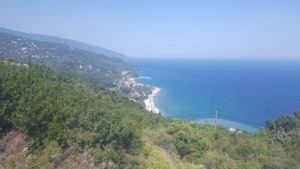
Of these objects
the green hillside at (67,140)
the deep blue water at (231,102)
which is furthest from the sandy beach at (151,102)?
the green hillside at (67,140)

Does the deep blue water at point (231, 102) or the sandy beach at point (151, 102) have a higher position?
the deep blue water at point (231, 102)

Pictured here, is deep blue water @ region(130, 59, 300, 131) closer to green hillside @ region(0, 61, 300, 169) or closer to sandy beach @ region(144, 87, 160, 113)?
sandy beach @ region(144, 87, 160, 113)

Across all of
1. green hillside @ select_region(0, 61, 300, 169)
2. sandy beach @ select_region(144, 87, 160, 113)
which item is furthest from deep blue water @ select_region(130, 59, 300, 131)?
green hillside @ select_region(0, 61, 300, 169)

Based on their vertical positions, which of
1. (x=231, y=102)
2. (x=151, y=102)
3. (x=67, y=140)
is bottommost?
(x=151, y=102)

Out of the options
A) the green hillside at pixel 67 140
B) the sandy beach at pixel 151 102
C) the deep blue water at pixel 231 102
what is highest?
the green hillside at pixel 67 140

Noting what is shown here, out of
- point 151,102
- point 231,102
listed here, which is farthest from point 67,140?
point 231,102

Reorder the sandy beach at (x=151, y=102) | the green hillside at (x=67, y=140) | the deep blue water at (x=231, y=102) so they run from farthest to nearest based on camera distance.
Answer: the sandy beach at (x=151, y=102) < the deep blue water at (x=231, y=102) < the green hillside at (x=67, y=140)

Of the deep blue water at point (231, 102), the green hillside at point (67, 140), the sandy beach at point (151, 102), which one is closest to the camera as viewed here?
the green hillside at point (67, 140)

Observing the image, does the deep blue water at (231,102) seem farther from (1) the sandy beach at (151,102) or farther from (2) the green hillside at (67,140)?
A: (2) the green hillside at (67,140)

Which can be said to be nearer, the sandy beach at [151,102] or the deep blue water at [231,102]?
the deep blue water at [231,102]

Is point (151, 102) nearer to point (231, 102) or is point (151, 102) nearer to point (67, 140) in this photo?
point (231, 102)

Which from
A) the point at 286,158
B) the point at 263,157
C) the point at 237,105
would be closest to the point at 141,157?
the point at 263,157
